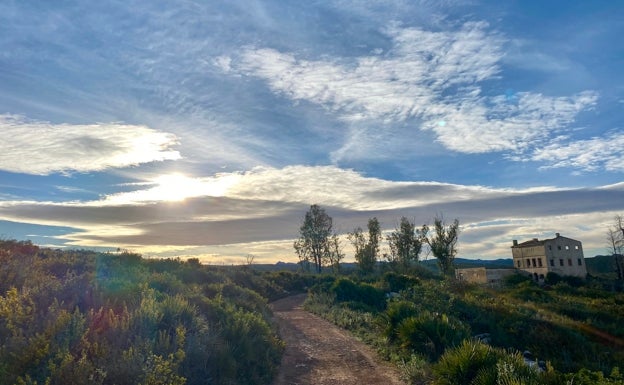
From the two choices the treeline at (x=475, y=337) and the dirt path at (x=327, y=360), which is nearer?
the treeline at (x=475, y=337)

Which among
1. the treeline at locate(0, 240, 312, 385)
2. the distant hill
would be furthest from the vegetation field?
the distant hill

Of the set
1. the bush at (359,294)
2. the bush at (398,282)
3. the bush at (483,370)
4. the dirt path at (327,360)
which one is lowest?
Answer: the dirt path at (327,360)

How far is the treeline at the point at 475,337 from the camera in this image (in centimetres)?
948

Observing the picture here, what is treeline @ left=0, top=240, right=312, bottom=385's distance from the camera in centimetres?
682

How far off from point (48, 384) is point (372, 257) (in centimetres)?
6106

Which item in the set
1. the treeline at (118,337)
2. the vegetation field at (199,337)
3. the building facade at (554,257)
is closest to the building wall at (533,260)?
the building facade at (554,257)

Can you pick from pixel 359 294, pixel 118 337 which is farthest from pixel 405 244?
pixel 118 337

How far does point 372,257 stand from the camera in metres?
65.2

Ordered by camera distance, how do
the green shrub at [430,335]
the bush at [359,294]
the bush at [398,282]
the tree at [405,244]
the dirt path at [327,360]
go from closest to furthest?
the dirt path at [327,360], the green shrub at [430,335], the bush at [359,294], the bush at [398,282], the tree at [405,244]

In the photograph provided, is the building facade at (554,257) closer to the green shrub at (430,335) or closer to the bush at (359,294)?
the bush at (359,294)

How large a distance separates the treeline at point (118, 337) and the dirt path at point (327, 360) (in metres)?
0.72

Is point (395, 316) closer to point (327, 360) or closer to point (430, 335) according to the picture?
point (430, 335)

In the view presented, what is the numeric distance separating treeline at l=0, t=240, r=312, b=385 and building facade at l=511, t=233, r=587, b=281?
69924 mm

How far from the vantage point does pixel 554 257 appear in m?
72.1
